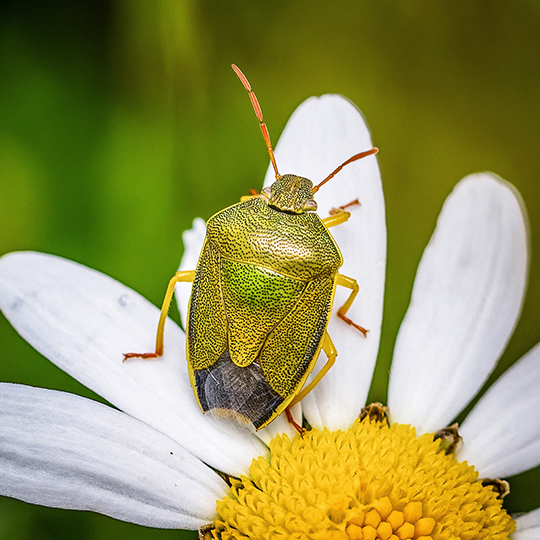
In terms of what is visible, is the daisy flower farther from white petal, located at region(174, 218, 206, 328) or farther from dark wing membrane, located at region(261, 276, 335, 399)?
dark wing membrane, located at region(261, 276, 335, 399)

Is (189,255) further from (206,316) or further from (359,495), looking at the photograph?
(359,495)

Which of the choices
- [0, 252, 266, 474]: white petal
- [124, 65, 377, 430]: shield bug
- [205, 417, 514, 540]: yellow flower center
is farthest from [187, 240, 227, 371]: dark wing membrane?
[205, 417, 514, 540]: yellow flower center

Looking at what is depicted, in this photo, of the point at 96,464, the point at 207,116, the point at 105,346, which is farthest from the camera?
the point at 207,116

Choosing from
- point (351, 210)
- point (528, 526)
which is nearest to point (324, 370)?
point (351, 210)

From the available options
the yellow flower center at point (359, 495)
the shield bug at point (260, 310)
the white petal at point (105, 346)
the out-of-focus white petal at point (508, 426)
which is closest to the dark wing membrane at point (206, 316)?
the shield bug at point (260, 310)

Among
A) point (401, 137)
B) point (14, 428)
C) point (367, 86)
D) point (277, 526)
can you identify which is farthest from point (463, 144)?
point (14, 428)

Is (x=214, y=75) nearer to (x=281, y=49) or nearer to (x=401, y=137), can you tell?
(x=281, y=49)
